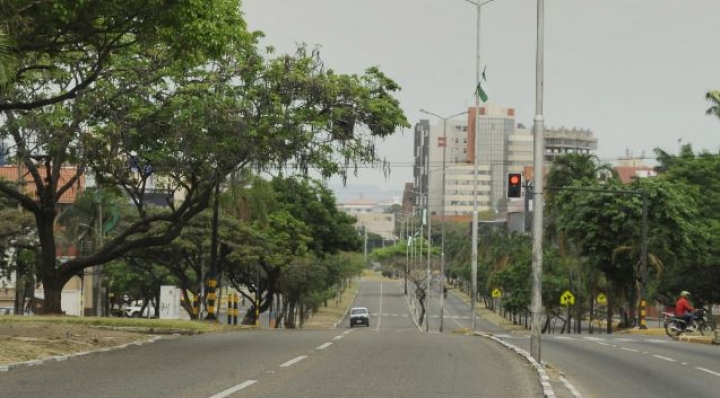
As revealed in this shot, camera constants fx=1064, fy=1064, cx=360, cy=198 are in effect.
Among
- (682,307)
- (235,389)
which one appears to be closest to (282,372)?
(235,389)

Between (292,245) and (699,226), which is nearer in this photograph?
(699,226)

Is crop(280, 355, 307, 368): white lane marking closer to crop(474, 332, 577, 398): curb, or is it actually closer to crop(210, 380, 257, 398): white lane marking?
crop(210, 380, 257, 398): white lane marking

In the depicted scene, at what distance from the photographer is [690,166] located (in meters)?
69.8

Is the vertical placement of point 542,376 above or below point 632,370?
above

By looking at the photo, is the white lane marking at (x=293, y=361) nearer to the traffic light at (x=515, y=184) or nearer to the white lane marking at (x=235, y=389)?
the white lane marking at (x=235, y=389)

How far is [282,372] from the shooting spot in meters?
15.6

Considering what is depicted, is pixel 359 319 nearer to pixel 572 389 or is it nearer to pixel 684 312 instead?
pixel 684 312

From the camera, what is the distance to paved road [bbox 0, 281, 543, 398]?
1286 cm

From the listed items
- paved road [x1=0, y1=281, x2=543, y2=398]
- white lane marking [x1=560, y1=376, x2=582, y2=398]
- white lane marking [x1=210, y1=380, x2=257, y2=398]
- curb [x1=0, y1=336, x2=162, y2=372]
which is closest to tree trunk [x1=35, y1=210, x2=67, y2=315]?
paved road [x1=0, y1=281, x2=543, y2=398]

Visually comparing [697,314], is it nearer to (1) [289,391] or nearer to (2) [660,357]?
(2) [660,357]

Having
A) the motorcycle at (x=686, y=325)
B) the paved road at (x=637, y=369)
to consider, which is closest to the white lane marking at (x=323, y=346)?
the paved road at (x=637, y=369)

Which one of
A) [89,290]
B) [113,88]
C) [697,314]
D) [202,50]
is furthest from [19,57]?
[89,290]

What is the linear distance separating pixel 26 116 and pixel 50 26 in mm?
12946

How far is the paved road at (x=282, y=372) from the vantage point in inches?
506
